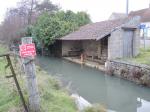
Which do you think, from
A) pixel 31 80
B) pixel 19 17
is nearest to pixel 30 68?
pixel 31 80

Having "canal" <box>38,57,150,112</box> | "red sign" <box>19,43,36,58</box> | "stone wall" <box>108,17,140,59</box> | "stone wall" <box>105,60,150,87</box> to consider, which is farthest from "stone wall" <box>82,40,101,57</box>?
"red sign" <box>19,43,36,58</box>

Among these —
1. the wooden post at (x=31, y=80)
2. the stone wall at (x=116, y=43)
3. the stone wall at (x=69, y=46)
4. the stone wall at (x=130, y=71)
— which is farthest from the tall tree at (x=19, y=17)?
the wooden post at (x=31, y=80)

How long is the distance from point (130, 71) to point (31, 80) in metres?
7.66

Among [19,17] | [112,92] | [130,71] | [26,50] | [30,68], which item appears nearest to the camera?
[26,50]

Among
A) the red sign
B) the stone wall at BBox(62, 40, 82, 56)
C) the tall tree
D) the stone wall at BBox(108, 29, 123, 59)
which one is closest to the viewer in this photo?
the red sign

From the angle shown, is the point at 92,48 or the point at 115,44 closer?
the point at 115,44

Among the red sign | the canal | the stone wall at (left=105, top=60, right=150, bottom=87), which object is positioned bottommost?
the canal

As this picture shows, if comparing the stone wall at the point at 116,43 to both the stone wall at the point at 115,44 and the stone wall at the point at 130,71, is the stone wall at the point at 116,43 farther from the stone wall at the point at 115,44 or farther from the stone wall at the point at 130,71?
the stone wall at the point at 130,71

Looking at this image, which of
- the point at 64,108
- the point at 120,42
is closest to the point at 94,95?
the point at 64,108

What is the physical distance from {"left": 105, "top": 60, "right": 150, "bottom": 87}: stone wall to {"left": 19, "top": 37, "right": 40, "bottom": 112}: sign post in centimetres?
657

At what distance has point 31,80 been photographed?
4184 mm

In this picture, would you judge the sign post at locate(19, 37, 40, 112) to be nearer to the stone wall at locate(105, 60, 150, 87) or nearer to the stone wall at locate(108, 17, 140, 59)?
the stone wall at locate(105, 60, 150, 87)

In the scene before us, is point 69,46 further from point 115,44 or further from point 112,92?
point 112,92

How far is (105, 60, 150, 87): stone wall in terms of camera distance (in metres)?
9.68
